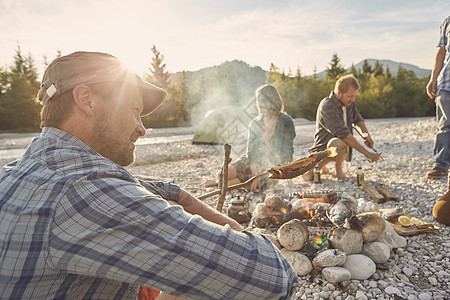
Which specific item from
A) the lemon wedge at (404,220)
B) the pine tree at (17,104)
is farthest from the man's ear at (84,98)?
the pine tree at (17,104)

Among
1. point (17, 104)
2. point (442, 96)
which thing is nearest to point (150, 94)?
point (442, 96)

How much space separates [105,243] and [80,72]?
76cm

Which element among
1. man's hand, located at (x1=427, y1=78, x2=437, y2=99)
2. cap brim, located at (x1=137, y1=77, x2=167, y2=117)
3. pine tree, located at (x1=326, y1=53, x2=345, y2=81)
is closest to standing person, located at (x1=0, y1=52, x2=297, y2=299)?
cap brim, located at (x1=137, y1=77, x2=167, y2=117)

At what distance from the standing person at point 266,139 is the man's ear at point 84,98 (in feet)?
12.6

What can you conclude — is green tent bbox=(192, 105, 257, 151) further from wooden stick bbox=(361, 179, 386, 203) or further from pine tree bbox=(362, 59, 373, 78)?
pine tree bbox=(362, 59, 373, 78)

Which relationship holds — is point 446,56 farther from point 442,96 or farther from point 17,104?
point 17,104

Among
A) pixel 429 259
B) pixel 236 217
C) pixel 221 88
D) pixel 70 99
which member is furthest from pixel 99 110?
pixel 221 88

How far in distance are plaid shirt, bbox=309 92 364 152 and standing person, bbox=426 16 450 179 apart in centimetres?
133

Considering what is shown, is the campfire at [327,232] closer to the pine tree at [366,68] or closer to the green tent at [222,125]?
the green tent at [222,125]

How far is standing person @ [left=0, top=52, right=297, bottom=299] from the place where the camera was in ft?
2.74

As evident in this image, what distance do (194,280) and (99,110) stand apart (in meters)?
0.80

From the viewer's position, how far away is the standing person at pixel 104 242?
0.83 m

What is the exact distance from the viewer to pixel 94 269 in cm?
84

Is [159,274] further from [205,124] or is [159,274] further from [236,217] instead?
[205,124]
